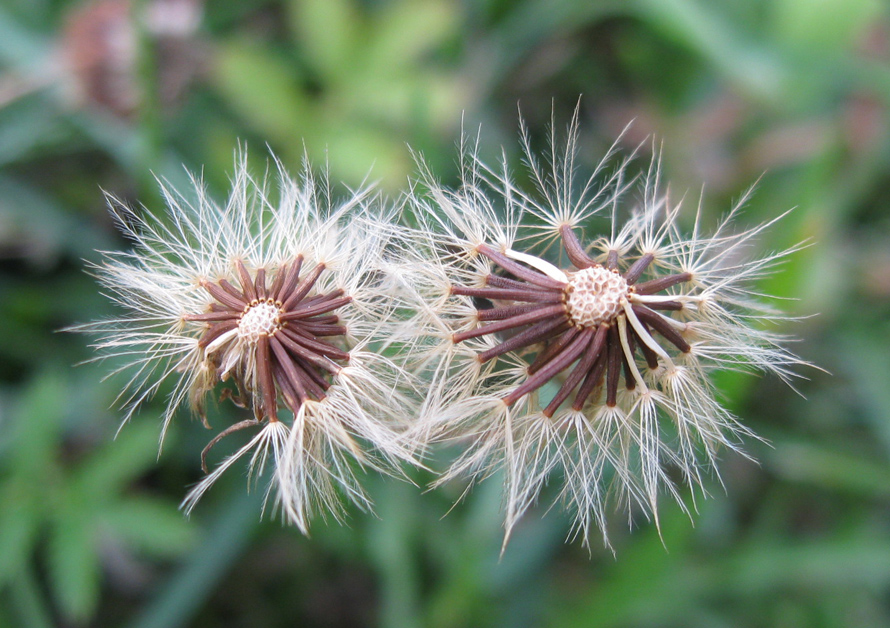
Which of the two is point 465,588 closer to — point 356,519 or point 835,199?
point 356,519

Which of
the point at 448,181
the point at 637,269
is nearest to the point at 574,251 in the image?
the point at 637,269

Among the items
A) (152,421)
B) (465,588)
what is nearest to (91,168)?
(152,421)

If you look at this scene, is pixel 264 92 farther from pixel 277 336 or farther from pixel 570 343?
pixel 570 343

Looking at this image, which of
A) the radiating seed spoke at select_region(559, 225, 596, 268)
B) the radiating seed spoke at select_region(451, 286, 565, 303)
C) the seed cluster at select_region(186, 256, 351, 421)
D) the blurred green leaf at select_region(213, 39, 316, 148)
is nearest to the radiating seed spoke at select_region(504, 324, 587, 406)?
the radiating seed spoke at select_region(451, 286, 565, 303)

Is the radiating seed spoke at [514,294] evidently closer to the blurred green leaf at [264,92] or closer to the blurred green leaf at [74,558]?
the blurred green leaf at [74,558]

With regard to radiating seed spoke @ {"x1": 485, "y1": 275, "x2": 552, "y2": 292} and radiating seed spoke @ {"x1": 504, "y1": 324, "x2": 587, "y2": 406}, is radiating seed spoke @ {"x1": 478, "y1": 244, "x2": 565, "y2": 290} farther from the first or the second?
radiating seed spoke @ {"x1": 504, "y1": 324, "x2": 587, "y2": 406}

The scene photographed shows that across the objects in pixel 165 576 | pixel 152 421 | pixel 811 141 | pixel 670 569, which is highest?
pixel 811 141

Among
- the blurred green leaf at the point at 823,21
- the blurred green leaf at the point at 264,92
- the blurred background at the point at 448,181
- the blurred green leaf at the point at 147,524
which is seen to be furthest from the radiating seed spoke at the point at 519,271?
the blurred green leaf at the point at 823,21

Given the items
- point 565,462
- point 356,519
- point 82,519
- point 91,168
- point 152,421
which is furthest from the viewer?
point 91,168

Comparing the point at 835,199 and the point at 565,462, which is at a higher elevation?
the point at 835,199
